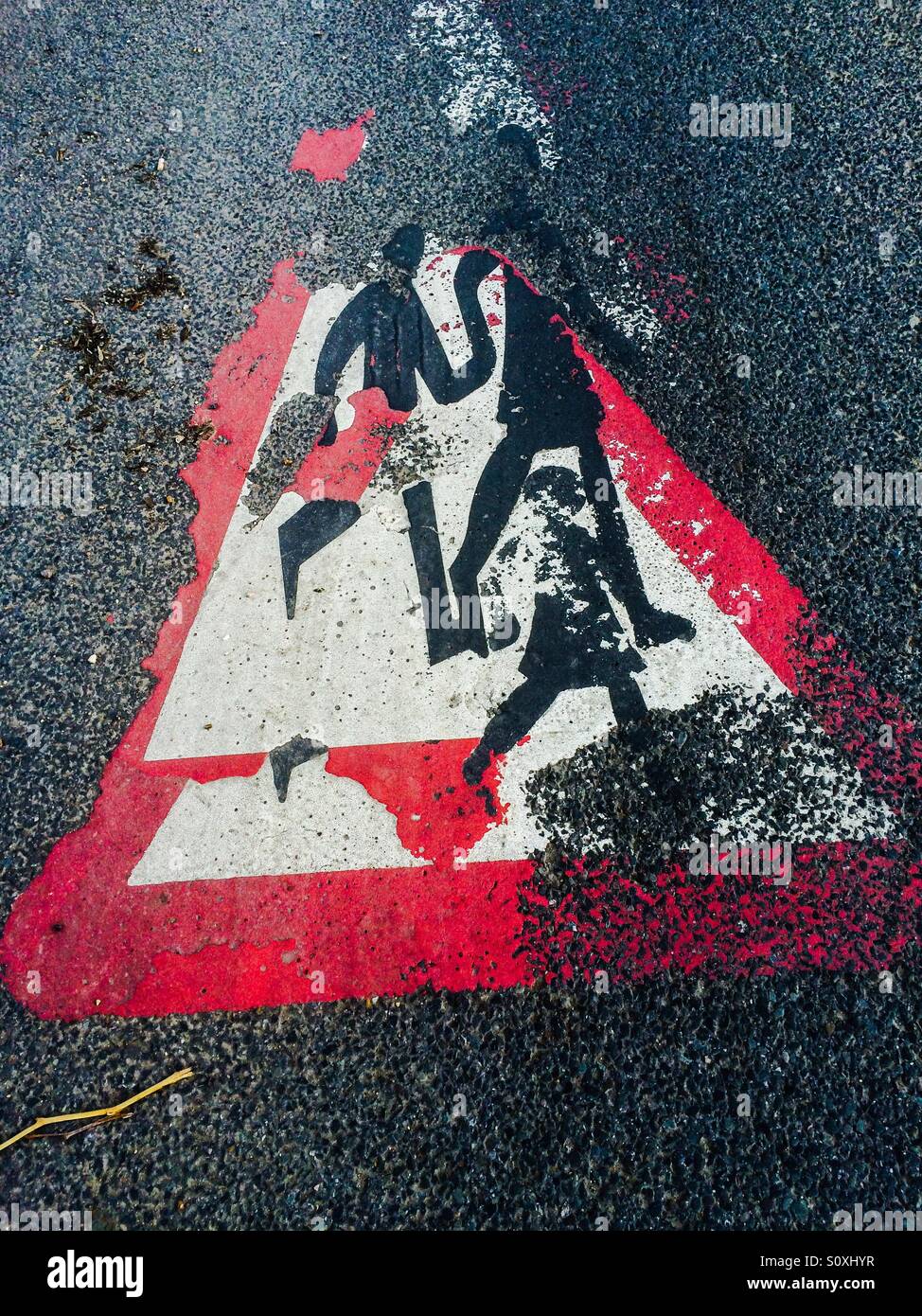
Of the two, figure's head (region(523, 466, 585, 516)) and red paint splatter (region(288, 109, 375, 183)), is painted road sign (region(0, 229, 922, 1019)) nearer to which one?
figure's head (region(523, 466, 585, 516))

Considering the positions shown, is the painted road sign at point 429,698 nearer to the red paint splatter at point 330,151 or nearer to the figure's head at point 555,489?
the figure's head at point 555,489

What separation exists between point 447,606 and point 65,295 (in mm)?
2811

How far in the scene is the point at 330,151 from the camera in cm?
443

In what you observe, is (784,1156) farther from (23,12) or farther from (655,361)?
(23,12)

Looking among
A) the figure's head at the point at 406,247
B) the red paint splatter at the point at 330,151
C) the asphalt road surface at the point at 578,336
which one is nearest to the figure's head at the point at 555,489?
the asphalt road surface at the point at 578,336

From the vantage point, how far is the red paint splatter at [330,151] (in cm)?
436

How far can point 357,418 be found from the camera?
12.1 feet

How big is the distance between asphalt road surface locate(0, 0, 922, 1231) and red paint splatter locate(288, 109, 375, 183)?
71 millimetres

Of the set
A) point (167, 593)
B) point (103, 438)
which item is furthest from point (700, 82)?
point (167, 593)

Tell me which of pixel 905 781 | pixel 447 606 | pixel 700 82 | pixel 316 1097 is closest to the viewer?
pixel 316 1097

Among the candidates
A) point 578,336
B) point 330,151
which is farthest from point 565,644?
point 330,151

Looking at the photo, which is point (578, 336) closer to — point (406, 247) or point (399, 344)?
point (399, 344)

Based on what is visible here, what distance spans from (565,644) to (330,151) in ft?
11.0

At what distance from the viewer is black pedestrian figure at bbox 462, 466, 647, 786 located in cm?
302
